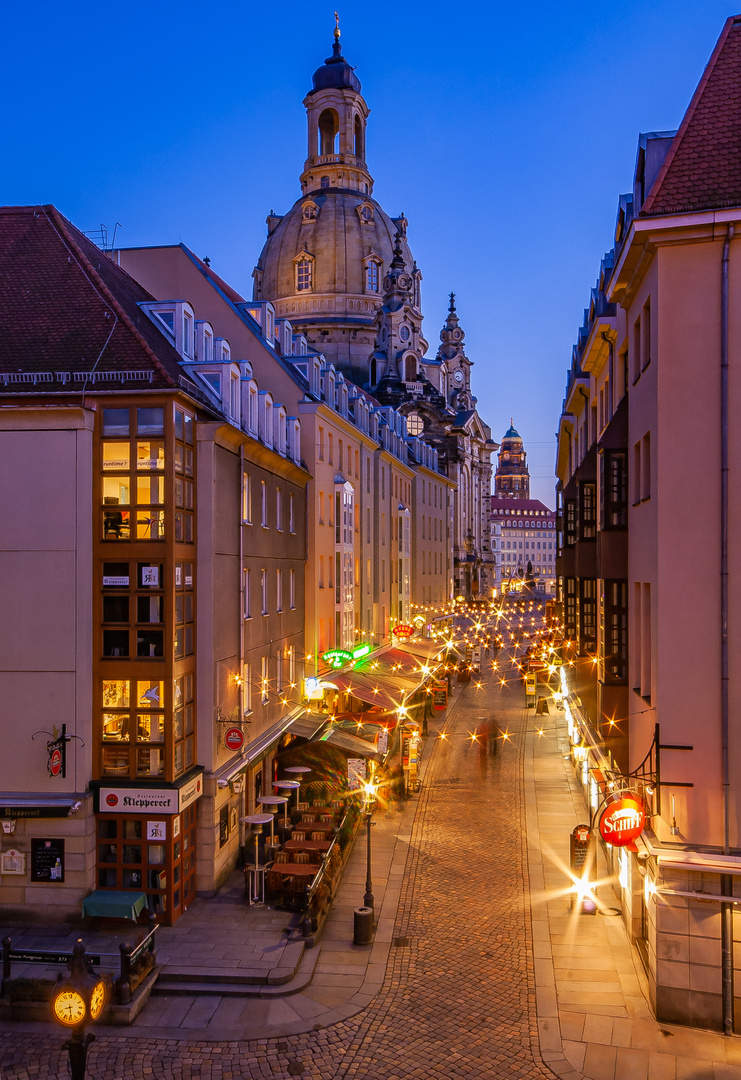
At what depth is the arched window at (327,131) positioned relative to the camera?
106 meters

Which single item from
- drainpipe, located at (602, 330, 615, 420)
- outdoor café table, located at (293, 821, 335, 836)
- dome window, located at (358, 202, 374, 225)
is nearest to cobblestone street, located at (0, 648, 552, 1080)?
outdoor café table, located at (293, 821, 335, 836)

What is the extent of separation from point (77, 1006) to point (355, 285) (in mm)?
90937

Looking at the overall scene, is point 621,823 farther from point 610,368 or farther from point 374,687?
point 374,687

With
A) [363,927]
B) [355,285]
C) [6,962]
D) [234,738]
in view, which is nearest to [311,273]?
[355,285]

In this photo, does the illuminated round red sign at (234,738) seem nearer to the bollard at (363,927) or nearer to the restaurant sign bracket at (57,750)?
the restaurant sign bracket at (57,750)

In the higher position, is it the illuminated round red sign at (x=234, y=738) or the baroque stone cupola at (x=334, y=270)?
the baroque stone cupola at (x=334, y=270)

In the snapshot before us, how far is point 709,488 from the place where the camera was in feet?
50.5

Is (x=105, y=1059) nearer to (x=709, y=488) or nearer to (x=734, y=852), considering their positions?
(x=734, y=852)

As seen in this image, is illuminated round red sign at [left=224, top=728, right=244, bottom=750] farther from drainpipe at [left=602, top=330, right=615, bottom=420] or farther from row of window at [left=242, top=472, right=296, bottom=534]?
drainpipe at [left=602, top=330, right=615, bottom=420]

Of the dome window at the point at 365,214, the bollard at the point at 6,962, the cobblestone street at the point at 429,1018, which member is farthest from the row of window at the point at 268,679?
the dome window at the point at 365,214

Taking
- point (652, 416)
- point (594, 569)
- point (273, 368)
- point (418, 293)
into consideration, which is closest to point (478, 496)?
point (418, 293)

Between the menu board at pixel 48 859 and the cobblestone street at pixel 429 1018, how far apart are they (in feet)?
14.1

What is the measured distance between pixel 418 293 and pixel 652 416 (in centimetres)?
8783

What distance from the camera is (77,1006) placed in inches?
439
